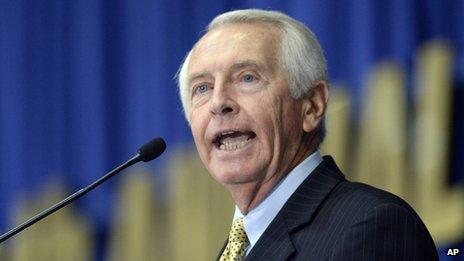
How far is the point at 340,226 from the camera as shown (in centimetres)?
146

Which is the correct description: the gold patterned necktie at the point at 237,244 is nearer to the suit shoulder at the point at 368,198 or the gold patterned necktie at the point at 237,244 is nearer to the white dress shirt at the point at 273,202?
the white dress shirt at the point at 273,202

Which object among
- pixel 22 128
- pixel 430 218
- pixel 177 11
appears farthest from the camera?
pixel 22 128

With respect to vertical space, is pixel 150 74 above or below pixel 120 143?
above

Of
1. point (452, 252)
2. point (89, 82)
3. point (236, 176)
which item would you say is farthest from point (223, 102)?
point (89, 82)

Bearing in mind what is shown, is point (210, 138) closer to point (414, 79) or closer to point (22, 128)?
point (414, 79)

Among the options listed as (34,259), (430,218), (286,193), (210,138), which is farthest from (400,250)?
(34,259)

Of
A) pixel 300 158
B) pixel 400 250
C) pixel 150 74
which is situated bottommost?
pixel 400 250

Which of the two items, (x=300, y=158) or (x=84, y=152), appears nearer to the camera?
(x=300, y=158)

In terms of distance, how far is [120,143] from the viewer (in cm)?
300

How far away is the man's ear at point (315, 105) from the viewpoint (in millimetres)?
1775

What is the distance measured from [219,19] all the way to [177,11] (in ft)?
3.72

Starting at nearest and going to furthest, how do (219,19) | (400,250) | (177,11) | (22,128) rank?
1. (400,250)
2. (219,19)
3. (177,11)
4. (22,128)

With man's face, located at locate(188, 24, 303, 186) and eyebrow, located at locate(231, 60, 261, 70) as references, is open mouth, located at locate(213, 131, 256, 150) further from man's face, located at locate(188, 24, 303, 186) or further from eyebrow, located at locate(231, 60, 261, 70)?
eyebrow, located at locate(231, 60, 261, 70)

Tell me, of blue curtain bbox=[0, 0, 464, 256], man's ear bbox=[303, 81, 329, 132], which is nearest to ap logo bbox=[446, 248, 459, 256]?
blue curtain bbox=[0, 0, 464, 256]
